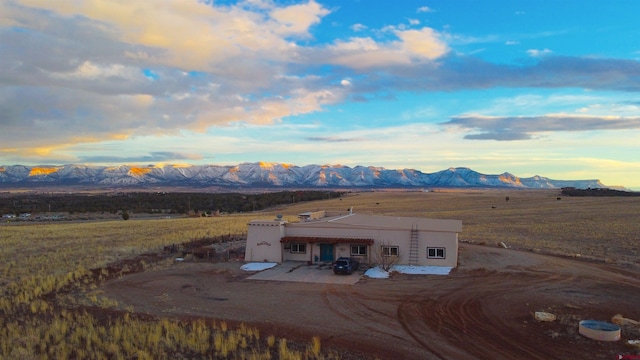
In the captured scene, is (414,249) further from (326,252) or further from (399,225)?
(326,252)

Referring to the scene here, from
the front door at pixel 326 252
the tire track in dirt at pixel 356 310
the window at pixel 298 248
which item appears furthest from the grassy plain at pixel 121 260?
the front door at pixel 326 252

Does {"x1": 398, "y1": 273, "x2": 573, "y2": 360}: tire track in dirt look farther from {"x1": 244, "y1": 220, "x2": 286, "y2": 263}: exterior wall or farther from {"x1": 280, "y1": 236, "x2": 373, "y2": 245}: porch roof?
{"x1": 244, "y1": 220, "x2": 286, "y2": 263}: exterior wall

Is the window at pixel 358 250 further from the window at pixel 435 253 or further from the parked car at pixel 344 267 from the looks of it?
the window at pixel 435 253

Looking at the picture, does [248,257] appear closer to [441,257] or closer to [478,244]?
[441,257]

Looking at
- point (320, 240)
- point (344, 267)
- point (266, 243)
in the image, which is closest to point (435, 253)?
point (344, 267)

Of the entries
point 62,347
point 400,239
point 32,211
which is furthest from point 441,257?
point 32,211

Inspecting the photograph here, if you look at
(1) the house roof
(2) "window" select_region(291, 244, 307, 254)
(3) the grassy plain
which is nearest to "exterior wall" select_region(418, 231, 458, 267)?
(1) the house roof
